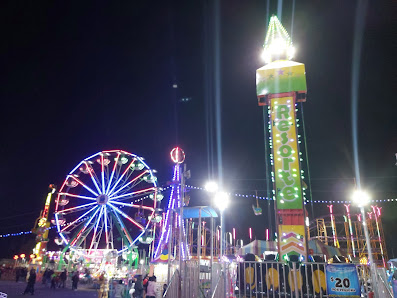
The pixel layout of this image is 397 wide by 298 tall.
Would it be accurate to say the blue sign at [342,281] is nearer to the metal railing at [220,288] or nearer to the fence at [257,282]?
the fence at [257,282]

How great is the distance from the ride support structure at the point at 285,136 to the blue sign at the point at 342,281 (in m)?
6.93

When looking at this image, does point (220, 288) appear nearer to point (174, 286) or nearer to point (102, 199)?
point (174, 286)

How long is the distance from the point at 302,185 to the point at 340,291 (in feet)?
30.8

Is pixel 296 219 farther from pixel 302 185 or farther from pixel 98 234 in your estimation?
pixel 98 234

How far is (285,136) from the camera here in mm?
17609

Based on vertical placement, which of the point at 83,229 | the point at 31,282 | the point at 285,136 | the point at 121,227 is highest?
the point at 285,136

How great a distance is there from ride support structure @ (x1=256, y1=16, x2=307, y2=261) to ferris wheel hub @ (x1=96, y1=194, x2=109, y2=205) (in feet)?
50.7

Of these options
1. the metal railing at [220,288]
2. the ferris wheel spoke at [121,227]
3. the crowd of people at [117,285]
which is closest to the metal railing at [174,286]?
the metal railing at [220,288]

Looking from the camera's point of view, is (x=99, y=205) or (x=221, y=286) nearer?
(x=221, y=286)

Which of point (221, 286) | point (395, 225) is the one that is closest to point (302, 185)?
point (221, 286)

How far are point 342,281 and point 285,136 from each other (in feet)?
35.3

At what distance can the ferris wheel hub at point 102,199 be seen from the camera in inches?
1016

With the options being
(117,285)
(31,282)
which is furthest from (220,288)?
(31,282)

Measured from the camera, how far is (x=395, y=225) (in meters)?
34.6
